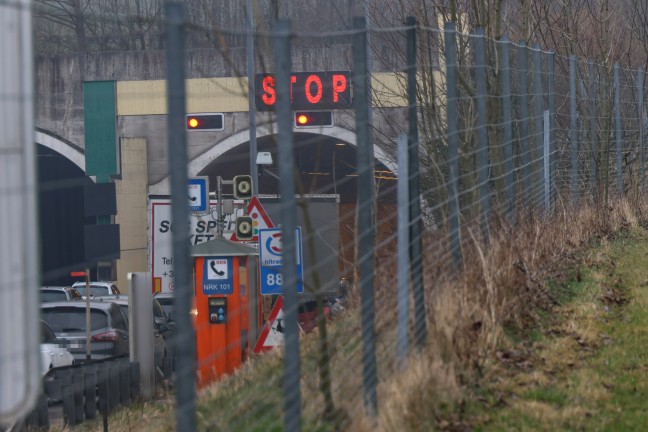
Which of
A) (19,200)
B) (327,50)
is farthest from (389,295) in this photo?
(327,50)

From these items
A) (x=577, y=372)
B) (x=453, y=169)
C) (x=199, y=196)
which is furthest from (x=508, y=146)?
(x=199, y=196)

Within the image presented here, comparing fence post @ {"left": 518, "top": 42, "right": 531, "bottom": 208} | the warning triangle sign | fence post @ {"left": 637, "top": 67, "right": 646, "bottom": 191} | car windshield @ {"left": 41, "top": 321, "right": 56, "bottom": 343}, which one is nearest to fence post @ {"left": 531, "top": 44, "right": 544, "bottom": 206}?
fence post @ {"left": 518, "top": 42, "right": 531, "bottom": 208}

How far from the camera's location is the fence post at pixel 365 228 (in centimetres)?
555

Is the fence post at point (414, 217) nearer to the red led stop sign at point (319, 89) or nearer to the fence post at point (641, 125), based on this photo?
the fence post at point (641, 125)

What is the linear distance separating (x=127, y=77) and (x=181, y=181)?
111 feet

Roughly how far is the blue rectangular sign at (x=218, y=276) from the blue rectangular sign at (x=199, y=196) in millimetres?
1657

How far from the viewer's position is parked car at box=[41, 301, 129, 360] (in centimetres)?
1888

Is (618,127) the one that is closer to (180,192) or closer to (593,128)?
(593,128)

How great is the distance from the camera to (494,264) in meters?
8.11

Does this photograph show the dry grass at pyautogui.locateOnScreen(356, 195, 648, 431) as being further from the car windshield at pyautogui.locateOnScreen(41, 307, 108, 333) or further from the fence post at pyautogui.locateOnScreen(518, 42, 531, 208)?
the car windshield at pyautogui.locateOnScreen(41, 307, 108, 333)

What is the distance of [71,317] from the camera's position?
752 inches

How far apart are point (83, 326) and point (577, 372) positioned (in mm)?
13356

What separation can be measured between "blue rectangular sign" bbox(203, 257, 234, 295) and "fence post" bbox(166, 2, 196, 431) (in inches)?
557

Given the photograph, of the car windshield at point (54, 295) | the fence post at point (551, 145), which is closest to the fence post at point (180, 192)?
the fence post at point (551, 145)
